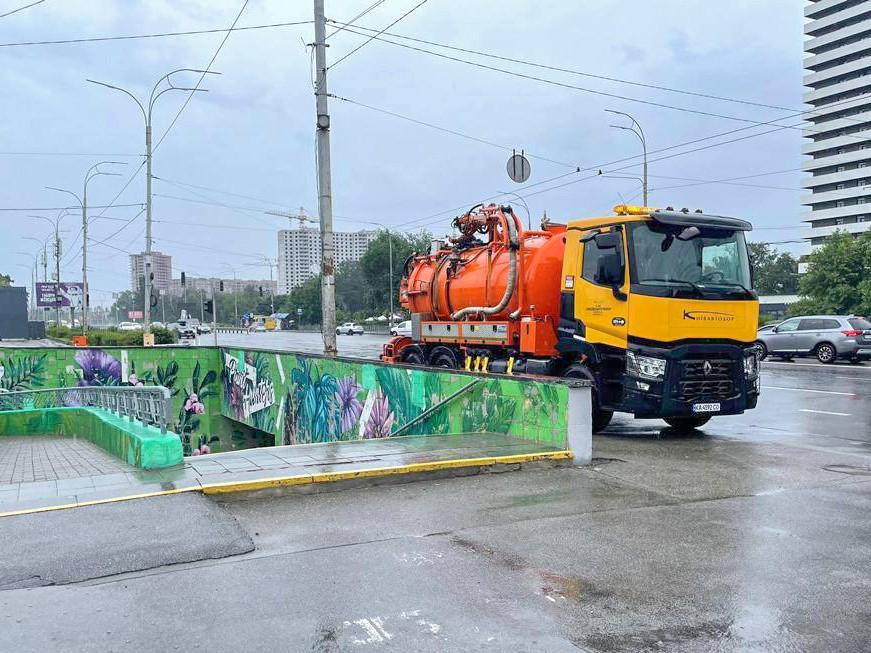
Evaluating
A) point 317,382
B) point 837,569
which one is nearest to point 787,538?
point 837,569

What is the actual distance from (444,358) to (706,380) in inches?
255

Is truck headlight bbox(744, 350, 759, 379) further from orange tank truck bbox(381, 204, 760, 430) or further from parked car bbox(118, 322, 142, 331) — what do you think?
parked car bbox(118, 322, 142, 331)

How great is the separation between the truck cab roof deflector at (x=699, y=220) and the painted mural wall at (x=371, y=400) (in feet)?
10.4

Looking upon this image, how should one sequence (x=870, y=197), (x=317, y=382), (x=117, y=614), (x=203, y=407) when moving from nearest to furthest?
(x=117, y=614) < (x=317, y=382) < (x=203, y=407) < (x=870, y=197)

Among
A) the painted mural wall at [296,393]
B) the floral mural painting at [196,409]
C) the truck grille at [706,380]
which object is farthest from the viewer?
the floral mural painting at [196,409]

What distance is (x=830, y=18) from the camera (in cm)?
12244

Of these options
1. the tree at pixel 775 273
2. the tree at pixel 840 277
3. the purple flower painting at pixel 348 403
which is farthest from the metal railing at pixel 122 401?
the tree at pixel 775 273

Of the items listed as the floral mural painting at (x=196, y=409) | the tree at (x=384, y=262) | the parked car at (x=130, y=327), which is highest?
the tree at (x=384, y=262)

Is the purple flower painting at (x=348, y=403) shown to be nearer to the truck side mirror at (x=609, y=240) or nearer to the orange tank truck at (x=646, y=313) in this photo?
the orange tank truck at (x=646, y=313)

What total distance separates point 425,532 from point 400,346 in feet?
39.2

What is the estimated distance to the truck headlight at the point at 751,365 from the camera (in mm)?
10930

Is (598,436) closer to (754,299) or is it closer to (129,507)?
(754,299)

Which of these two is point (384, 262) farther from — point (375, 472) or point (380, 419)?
point (375, 472)

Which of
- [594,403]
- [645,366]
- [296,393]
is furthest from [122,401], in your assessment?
[645,366]
